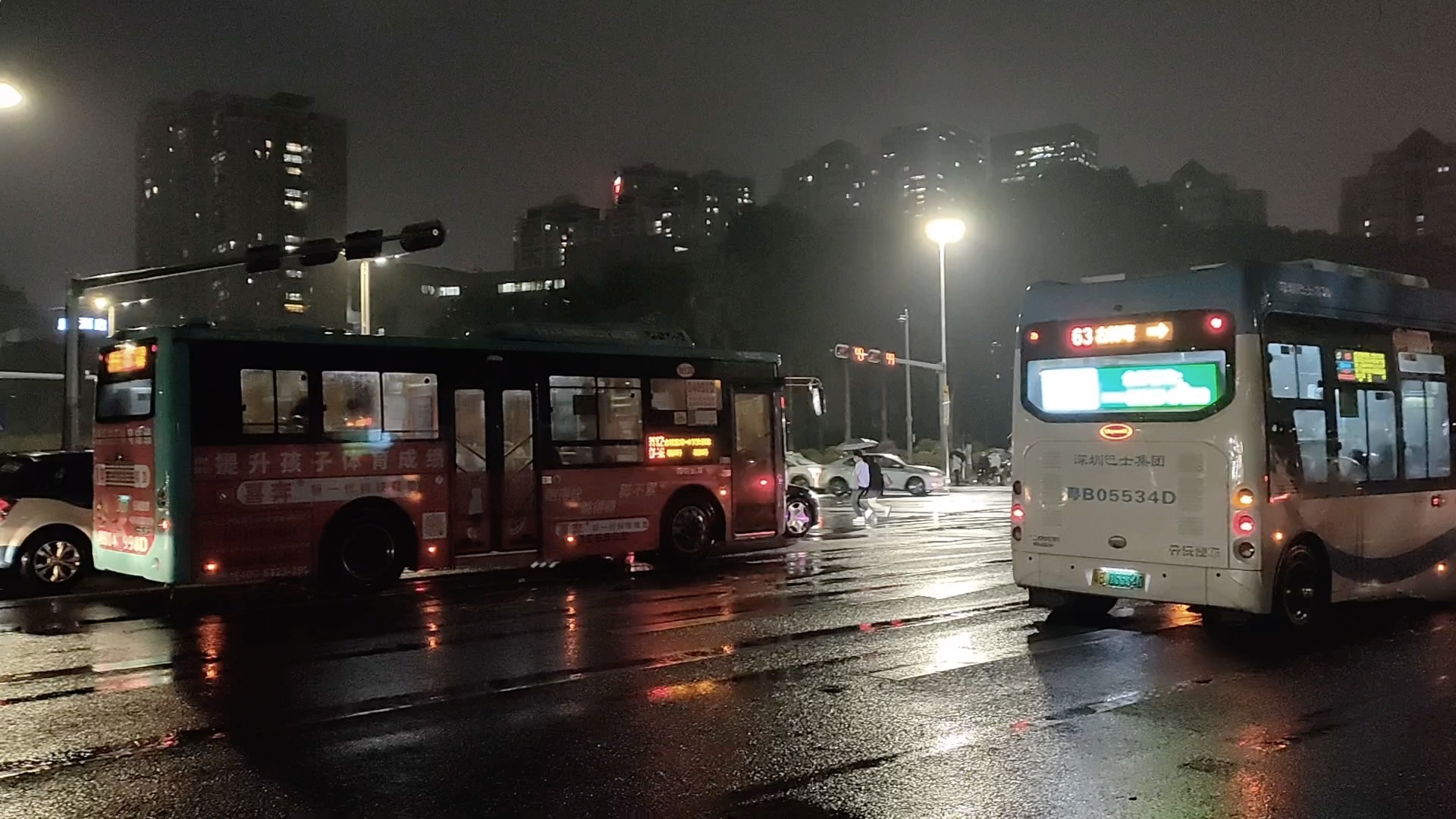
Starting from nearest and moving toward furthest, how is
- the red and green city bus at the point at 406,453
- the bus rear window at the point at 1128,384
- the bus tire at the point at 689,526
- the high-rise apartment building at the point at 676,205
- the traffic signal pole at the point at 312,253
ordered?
1. the bus rear window at the point at 1128,384
2. the red and green city bus at the point at 406,453
3. the bus tire at the point at 689,526
4. the traffic signal pole at the point at 312,253
5. the high-rise apartment building at the point at 676,205

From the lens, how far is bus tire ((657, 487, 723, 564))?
17.0 m

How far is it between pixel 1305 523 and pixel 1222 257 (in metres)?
53.7

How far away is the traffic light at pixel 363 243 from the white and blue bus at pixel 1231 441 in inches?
487

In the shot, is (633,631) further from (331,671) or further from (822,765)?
(822,765)

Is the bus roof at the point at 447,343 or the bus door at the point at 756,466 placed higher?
the bus roof at the point at 447,343

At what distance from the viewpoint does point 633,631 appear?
441 inches

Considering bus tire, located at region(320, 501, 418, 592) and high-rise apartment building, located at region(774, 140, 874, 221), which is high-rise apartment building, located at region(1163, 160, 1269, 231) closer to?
high-rise apartment building, located at region(774, 140, 874, 221)

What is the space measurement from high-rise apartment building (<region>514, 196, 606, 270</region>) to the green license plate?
118867 mm

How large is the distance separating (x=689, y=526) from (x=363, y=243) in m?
7.64

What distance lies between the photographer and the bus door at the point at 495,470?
15195 millimetres

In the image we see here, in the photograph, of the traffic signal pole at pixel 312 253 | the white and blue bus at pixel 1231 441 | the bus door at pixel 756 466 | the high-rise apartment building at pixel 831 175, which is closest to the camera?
the white and blue bus at pixel 1231 441

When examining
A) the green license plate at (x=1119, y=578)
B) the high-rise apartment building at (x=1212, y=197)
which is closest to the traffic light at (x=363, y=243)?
the green license plate at (x=1119, y=578)

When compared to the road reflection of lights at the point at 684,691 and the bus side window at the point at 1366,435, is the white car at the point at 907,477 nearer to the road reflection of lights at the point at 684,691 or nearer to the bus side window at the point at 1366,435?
the bus side window at the point at 1366,435

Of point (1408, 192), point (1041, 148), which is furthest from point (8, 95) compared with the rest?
point (1041, 148)
